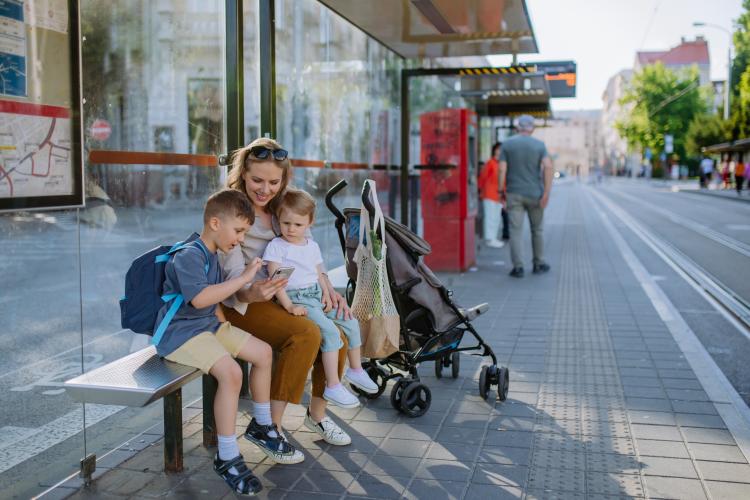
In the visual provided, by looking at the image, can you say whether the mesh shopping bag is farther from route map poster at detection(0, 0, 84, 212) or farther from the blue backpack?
route map poster at detection(0, 0, 84, 212)

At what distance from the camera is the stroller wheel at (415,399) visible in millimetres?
5047

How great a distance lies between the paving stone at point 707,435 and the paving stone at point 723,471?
36 centimetres

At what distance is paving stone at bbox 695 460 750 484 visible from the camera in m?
4.06

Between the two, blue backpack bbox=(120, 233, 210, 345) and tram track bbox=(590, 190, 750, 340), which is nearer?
blue backpack bbox=(120, 233, 210, 345)

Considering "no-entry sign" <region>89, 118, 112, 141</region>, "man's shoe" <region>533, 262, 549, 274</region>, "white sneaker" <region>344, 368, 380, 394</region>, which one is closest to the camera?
"no-entry sign" <region>89, 118, 112, 141</region>

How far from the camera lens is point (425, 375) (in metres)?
6.13

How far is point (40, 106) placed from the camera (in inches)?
146

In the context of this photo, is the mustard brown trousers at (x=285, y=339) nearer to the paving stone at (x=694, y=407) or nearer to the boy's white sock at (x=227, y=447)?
the boy's white sock at (x=227, y=447)

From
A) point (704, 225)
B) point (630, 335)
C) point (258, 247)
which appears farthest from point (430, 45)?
point (704, 225)

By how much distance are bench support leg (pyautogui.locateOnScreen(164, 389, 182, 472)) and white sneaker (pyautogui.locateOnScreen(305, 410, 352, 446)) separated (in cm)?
75

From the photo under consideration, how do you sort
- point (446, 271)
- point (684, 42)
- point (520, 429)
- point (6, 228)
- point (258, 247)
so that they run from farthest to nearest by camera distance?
point (684, 42)
point (446, 271)
point (520, 429)
point (258, 247)
point (6, 228)

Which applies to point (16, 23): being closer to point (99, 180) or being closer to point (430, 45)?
point (99, 180)

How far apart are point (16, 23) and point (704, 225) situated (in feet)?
70.4

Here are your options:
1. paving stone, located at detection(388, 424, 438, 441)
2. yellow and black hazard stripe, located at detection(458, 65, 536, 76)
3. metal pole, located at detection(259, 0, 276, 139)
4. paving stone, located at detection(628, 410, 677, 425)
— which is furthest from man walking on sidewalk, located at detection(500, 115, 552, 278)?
paving stone, located at detection(388, 424, 438, 441)
